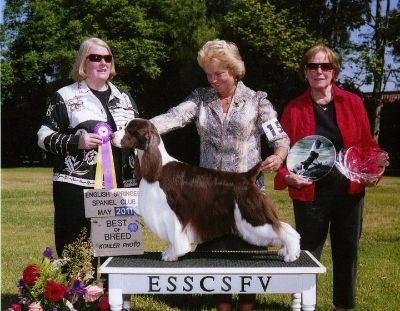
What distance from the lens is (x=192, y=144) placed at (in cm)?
2691

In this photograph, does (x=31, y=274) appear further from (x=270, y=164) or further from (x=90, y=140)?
(x=270, y=164)

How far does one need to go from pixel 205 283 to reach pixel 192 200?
19.1 inches

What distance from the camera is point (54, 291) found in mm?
3492

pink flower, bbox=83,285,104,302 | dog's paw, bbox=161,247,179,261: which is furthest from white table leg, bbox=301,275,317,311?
pink flower, bbox=83,285,104,302

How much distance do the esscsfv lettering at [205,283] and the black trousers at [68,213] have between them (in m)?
0.96

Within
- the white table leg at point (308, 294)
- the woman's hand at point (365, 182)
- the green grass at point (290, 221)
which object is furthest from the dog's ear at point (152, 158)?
the green grass at point (290, 221)

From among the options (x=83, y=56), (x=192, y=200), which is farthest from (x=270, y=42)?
(x=192, y=200)

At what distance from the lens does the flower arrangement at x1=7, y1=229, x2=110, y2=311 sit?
3582mm

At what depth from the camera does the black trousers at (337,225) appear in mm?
3809

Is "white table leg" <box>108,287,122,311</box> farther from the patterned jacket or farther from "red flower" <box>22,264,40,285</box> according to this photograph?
the patterned jacket

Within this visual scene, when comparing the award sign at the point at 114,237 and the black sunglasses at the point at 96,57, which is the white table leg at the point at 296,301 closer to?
the award sign at the point at 114,237

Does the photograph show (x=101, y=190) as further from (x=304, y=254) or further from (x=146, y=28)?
(x=146, y=28)

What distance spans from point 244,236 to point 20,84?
31.1 m

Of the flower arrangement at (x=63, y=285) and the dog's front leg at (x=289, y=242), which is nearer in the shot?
the dog's front leg at (x=289, y=242)
